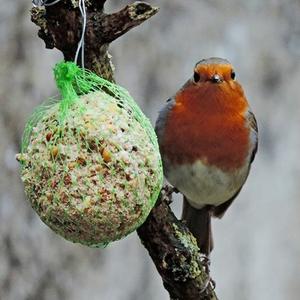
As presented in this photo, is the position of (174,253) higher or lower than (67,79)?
lower

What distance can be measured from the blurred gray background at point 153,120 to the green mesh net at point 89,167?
94.9 inches

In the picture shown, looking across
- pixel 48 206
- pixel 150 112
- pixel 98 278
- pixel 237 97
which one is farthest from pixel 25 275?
pixel 48 206

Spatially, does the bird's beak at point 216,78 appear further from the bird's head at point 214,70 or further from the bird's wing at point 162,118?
the bird's wing at point 162,118

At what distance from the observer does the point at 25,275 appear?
17.4ft

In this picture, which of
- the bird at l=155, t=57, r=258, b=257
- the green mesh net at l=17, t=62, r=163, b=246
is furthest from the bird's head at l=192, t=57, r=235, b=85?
the green mesh net at l=17, t=62, r=163, b=246

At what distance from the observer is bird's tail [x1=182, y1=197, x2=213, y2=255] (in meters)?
4.58

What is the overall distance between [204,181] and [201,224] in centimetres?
57

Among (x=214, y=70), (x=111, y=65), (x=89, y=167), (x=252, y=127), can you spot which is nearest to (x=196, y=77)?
(x=214, y=70)

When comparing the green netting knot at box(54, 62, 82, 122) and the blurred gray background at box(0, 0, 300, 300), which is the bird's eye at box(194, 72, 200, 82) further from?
the blurred gray background at box(0, 0, 300, 300)

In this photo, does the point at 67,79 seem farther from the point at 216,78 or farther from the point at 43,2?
the point at 216,78

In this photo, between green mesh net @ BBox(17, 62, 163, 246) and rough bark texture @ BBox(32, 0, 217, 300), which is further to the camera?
rough bark texture @ BBox(32, 0, 217, 300)

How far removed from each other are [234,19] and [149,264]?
1616mm

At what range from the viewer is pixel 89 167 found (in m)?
2.80

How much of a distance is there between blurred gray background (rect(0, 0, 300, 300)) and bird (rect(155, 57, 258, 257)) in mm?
1405
